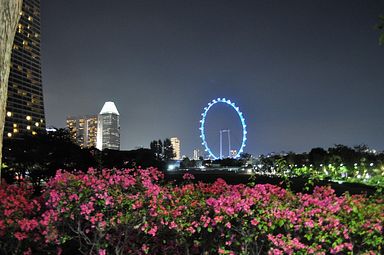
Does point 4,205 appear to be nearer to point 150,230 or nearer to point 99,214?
point 99,214

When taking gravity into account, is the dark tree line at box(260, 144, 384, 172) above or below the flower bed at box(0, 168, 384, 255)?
above

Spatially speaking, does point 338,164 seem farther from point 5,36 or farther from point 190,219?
point 5,36

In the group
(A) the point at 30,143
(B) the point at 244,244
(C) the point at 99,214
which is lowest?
(B) the point at 244,244

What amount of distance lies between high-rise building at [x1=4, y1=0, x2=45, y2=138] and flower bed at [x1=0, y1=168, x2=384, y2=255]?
11888 cm

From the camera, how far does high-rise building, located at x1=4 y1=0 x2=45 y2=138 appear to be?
402ft

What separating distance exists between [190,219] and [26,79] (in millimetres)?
137153

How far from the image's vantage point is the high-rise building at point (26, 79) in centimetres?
12244

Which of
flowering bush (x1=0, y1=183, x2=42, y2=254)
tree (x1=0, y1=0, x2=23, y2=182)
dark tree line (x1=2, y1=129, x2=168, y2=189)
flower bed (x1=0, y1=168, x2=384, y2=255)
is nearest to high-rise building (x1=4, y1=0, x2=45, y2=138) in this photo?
dark tree line (x1=2, y1=129, x2=168, y2=189)

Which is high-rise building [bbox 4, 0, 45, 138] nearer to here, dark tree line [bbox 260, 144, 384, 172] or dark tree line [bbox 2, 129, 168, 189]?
dark tree line [bbox 260, 144, 384, 172]

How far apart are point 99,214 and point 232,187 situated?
1939 millimetres

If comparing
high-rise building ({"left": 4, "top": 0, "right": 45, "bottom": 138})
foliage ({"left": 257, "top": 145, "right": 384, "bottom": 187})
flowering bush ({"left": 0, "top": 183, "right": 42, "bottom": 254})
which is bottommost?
flowering bush ({"left": 0, "top": 183, "right": 42, "bottom": 254})

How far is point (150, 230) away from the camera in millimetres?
5598

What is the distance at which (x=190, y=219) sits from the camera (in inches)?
221

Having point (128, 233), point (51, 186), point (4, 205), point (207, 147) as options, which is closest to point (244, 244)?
point (128, 233)
